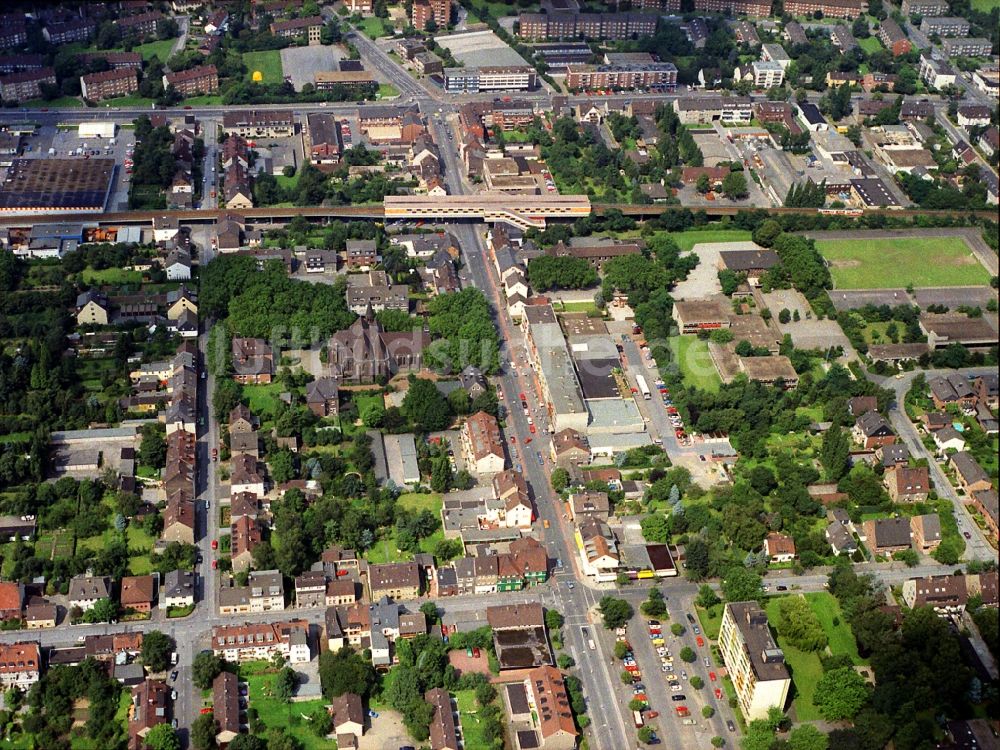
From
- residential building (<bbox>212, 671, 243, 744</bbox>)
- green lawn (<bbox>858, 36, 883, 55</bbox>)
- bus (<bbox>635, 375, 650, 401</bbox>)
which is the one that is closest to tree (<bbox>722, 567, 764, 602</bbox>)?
bus (<bbox>635, 375, 650, 401</bbox>)

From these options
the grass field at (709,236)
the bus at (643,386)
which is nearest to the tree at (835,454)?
the bus at (643,386)

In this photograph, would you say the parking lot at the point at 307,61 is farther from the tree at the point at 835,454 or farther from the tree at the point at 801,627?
the tree at the point at 801,627

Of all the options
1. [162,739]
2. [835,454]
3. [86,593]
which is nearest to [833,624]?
[835,454]

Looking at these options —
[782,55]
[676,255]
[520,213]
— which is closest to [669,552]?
[676,255]

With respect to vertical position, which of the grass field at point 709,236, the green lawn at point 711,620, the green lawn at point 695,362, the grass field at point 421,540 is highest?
the grass field at point 709,236

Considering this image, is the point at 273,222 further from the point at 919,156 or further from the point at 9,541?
the point at 919,156
